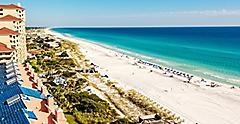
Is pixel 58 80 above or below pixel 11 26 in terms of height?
below

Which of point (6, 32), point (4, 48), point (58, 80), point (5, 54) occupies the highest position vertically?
point (6, 32)

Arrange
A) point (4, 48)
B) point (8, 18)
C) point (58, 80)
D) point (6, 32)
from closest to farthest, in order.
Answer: point (4, 48)
point (6, 32)
point (58, 80)
point (8, 18)

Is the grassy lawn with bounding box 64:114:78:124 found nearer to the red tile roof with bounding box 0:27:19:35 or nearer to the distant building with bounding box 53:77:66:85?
the distant building with bounding box 53:77:66:85

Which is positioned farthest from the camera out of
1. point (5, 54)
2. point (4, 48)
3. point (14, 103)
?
point (5, 54)

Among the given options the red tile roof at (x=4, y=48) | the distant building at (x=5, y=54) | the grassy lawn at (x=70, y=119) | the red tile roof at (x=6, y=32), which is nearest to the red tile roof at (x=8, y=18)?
the red tile roof at (x=6, y=32)

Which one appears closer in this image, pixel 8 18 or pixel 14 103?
pixel 14 103

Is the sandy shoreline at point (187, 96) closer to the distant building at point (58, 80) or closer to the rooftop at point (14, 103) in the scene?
the distant building at point (58, 80)

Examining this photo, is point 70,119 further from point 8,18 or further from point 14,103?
point 8,18

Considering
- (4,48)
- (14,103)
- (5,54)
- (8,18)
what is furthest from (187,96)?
(14,103)

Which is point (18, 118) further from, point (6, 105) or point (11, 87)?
point (11, 87)

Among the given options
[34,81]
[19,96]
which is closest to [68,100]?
[34,81]
